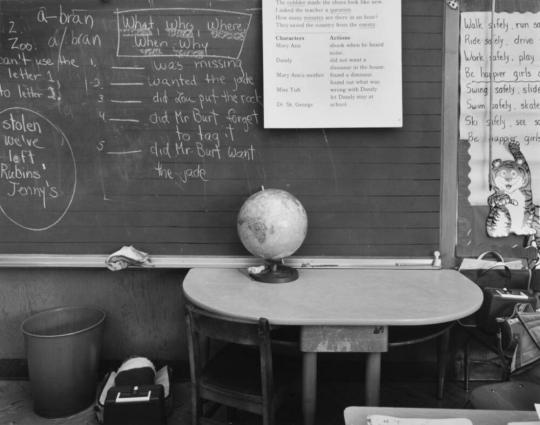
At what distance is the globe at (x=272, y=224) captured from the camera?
6.86 ft

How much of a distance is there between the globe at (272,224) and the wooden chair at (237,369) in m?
0.45

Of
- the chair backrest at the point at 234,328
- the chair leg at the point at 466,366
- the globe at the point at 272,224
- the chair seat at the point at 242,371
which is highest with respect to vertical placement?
the globe at the point at 272,224

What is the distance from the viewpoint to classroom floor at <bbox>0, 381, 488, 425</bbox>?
2389 millimetres

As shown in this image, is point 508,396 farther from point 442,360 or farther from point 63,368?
point 63,368

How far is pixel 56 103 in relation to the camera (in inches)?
96.9

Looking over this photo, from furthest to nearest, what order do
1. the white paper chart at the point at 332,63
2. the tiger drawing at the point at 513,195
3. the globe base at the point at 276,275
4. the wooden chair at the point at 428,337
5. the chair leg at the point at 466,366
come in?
the chair leg at the point at 466,366 → the tiger drawing at the point at 513,195 → the white paper chart at the point at 332,63 → the globe base at the point at 276,275 → the wooden chair at the point at 428,337

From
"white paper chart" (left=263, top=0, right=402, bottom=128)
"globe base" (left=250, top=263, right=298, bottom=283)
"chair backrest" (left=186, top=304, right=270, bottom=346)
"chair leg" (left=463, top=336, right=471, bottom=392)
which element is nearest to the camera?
"chair backrest" (left=186, top=304, right=270, bottom=346)

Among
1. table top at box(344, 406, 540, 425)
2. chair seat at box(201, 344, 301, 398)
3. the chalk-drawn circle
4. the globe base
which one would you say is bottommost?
chair seat at box(201, 344, 301, 398)

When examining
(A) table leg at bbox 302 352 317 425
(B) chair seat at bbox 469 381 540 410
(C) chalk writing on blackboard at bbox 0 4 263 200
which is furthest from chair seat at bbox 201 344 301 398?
(C) chalk writing on blackboard at bbox 0 4 263 200

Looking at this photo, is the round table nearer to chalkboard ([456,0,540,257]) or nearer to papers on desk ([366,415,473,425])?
chalkboard ([456,0,540,257])

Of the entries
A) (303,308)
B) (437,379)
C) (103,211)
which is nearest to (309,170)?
(303,308)

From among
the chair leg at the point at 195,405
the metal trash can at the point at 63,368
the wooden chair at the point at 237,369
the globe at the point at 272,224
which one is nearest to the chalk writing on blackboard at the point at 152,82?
the globe at the point at 272,224

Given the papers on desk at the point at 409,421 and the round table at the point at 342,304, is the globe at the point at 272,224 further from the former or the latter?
the papers on desk at the point at 409,421

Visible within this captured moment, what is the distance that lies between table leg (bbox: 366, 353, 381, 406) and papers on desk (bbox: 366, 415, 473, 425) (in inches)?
25.8
